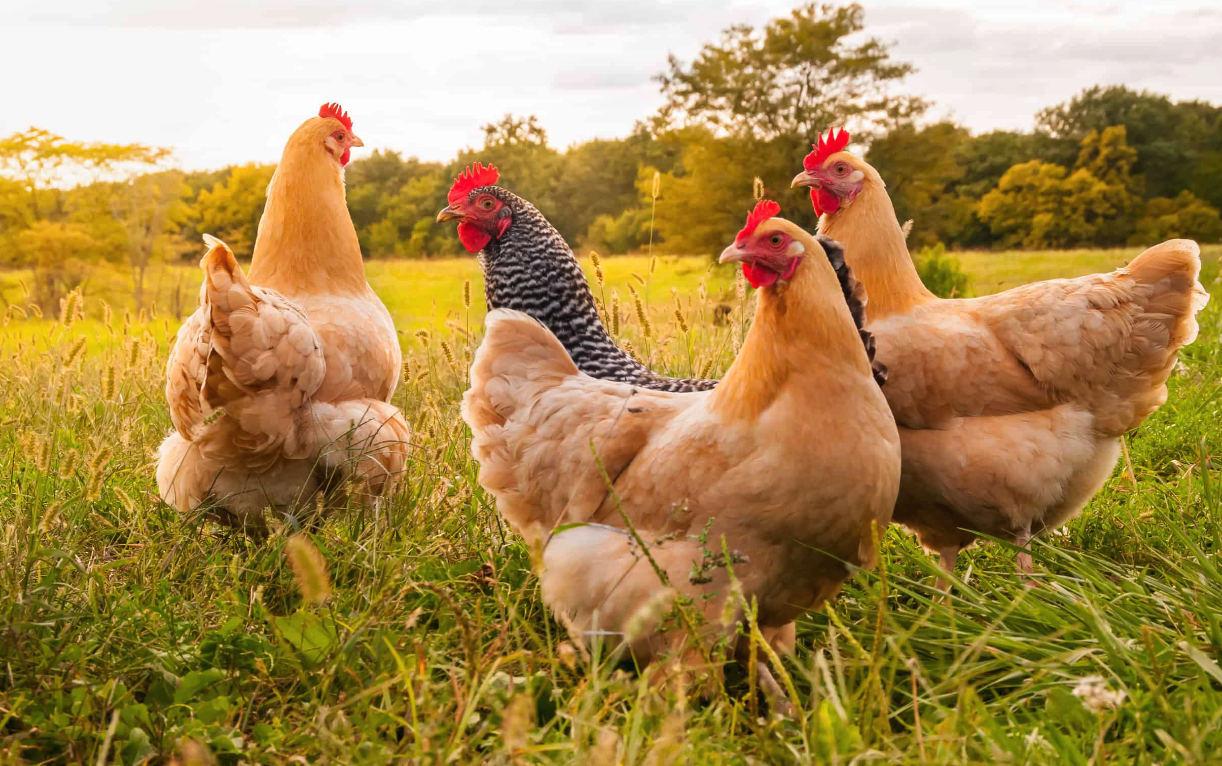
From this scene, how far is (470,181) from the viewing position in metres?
4.09

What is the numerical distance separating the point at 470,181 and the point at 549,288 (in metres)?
0.82

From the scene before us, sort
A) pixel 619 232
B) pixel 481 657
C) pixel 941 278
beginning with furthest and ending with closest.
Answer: pixel 619 232, pixel 941 278, pixel 481 657

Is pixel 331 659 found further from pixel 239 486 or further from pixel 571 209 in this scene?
pixel 571 209

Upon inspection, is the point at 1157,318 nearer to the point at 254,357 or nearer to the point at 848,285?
Result: the point at 848,285

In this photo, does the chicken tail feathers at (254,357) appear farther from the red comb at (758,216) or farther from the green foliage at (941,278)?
the green foliage at (941,278)

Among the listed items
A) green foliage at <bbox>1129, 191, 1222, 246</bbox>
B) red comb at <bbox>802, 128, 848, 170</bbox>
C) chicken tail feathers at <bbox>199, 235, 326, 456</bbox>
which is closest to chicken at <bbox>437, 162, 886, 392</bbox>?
chicken tail feathers at <bbox>199, 235, 326, 456</bbox>

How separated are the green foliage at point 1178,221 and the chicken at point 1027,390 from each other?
29.0 metres

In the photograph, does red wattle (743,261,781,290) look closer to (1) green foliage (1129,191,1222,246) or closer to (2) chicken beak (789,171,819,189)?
(2) chicken beak (789,171,819,189)

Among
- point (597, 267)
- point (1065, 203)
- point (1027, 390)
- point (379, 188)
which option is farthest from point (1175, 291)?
point (1065, 203)

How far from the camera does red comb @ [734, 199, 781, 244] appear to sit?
2537 mm

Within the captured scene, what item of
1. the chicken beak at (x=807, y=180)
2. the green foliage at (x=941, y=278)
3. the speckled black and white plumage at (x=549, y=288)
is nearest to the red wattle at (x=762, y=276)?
the speckled black and white plumage at (x=549, y=288)

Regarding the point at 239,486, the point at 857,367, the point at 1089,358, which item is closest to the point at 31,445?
the point at 239,486

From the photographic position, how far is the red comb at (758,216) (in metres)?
2.54

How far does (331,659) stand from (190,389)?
4.88 ft
